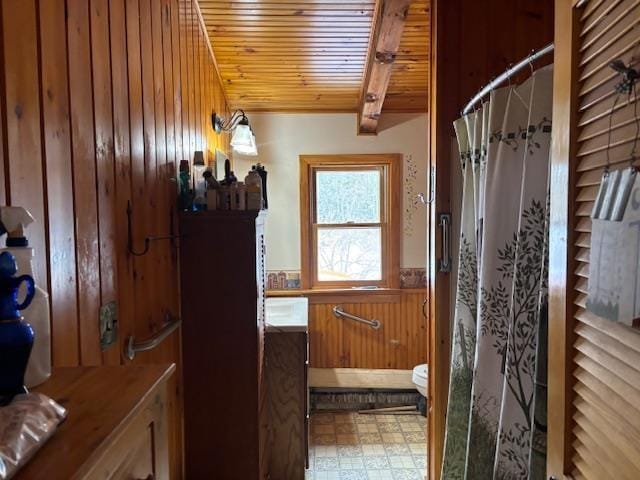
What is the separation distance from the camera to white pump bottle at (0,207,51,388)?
27.5 inches

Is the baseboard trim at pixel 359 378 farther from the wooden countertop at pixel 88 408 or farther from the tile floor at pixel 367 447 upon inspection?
the wooden countertop at pixel 88 408

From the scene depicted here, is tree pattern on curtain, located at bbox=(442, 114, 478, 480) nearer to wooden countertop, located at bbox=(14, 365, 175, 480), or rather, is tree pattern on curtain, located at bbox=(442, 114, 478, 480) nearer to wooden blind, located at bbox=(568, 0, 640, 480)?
wooden blind, located at bbox=(568, 0, 640, 480)

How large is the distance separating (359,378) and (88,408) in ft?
10.0

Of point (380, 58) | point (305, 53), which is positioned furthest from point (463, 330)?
point (305, 53)

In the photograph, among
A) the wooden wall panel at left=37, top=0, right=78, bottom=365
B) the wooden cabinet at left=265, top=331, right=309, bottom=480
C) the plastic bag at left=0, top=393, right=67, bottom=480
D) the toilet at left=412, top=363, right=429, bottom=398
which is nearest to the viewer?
the plastic bag at left=0, top=393, right=67, bottom=480

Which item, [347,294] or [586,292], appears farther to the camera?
[347,294]

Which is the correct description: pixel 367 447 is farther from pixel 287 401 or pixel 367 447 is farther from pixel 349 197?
pixel 349 197

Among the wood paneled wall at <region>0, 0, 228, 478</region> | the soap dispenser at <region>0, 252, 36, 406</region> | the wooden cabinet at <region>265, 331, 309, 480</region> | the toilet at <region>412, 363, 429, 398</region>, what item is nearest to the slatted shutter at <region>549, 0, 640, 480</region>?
the soap dispenser at <region>0, 252, 36, 406</region>

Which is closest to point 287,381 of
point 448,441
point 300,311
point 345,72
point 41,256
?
point 300,311

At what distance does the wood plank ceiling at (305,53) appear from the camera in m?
2.40

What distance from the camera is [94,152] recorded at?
3.97 feet

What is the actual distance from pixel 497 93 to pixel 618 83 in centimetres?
81

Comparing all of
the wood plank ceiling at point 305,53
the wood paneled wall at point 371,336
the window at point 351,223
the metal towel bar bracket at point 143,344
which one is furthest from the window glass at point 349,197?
the metal towel bar bracket at point 143,344

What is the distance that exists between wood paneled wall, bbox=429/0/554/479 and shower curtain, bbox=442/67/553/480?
0.65 feet
